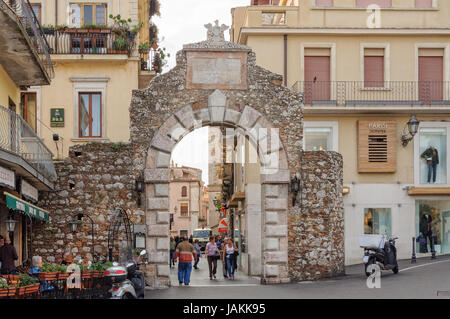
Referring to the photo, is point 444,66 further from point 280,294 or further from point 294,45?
point 280,294

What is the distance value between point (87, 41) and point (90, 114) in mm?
2649

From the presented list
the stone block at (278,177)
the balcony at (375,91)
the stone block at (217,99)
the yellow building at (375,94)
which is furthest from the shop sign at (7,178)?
the balcony at (375,91)

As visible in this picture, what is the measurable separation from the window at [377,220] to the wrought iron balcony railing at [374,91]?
4.26 metres

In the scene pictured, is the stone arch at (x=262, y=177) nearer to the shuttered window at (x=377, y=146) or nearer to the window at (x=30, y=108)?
the window at (x=30, y=108)

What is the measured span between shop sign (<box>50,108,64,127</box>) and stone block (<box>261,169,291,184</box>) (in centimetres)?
967

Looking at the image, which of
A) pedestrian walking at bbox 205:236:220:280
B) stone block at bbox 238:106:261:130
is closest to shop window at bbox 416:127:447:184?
pedestrian walking at bbox 205:236:220:280

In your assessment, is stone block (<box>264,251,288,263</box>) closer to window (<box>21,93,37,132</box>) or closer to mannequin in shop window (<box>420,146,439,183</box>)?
mannequin in shop window (<box>420,146,439,183</box>)

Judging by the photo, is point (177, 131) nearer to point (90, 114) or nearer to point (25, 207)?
point (25, 207)

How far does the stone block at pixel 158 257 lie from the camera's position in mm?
19219

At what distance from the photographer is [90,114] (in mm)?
26781

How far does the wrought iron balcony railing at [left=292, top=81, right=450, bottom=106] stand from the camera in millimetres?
28281

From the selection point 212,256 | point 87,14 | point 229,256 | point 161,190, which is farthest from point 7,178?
point 87,14

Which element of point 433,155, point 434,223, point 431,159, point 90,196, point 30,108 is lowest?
point 434,223

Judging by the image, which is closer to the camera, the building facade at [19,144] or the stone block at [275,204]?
the building facade at [19,144]
